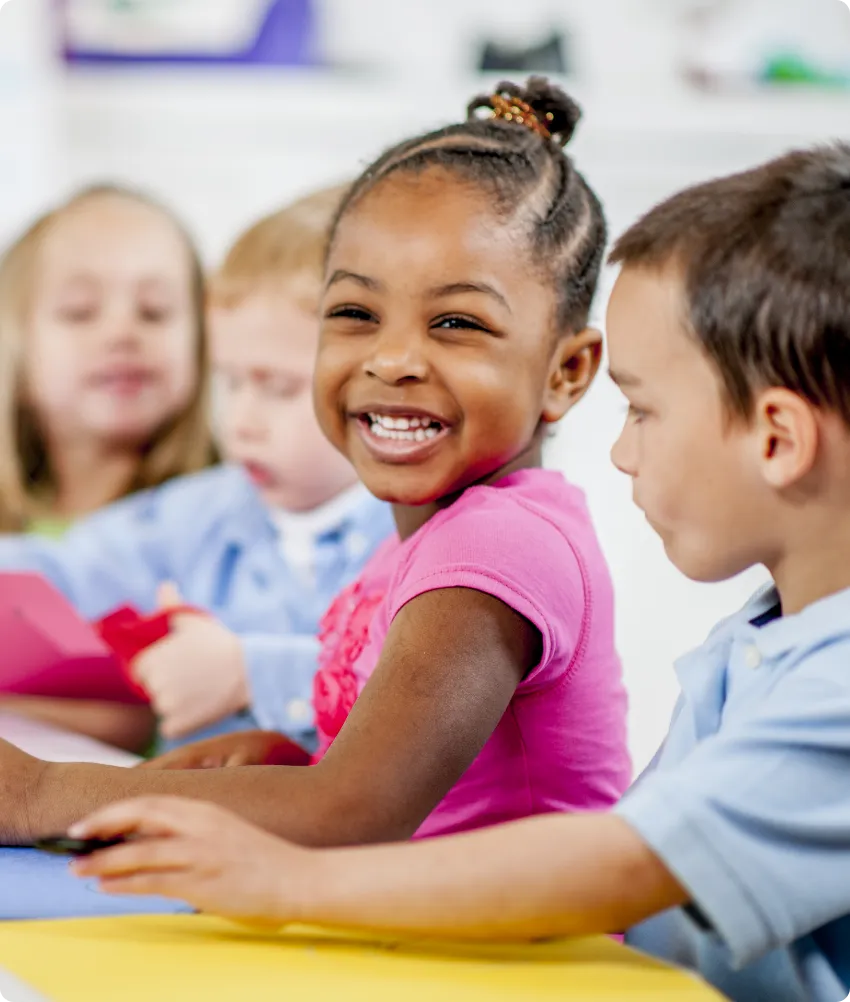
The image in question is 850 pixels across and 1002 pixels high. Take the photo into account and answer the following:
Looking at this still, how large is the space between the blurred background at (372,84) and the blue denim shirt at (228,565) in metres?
1.18

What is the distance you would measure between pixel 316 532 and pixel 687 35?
6.03ft

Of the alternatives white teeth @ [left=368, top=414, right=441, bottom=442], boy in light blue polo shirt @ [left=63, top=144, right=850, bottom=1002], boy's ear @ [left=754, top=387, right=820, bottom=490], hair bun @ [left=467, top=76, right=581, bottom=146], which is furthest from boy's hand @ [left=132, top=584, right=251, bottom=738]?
boy's ear @ [left=754, top=387, right=820, bottom=490]

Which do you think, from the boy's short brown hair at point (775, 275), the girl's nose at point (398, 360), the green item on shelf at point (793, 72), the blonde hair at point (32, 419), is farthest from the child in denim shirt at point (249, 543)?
the green item on shelf at point (793, 72)

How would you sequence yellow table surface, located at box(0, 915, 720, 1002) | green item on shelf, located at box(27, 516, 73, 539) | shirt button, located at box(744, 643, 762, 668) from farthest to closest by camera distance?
1. green item on shelf, located at box(27, 516, 73, 539)
2. shirt button, located at box(744, 643, 762, 668)
3. yellow table surface, located at box(0, 915, 720, 1002)

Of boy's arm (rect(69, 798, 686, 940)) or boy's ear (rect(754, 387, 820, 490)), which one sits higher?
boy's ear (rect(754, 387, 820, 490))

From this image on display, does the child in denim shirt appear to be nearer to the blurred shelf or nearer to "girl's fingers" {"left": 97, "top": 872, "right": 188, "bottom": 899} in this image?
"girl's fingers" {"left": 97, "top": 872, "right": 188, "bottom": 899}

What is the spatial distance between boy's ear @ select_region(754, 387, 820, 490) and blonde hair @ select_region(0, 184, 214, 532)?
1.33 metres

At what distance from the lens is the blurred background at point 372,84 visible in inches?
113

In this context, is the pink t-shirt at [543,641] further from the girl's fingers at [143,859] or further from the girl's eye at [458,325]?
the girl's fingers at [143,859]

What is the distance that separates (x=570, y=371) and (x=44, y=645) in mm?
569

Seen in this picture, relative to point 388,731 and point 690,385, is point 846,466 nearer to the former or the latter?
point 690,385

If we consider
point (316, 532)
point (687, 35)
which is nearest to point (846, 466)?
point (316, 532)

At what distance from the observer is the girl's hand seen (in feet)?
2.04

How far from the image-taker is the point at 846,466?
672 millimetres
